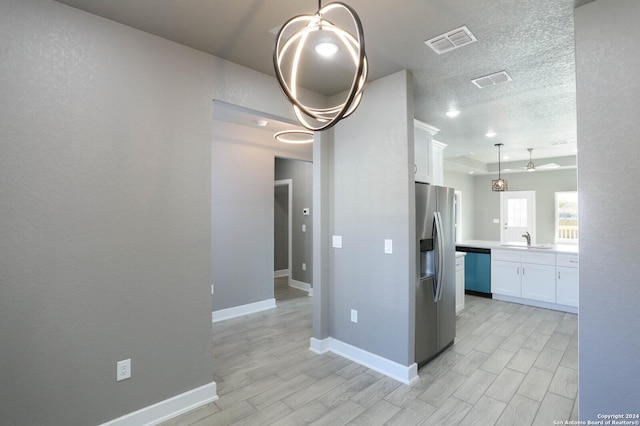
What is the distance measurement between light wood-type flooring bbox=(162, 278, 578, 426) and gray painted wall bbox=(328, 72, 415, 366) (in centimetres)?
38

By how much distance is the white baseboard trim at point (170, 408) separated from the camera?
2.13 meters

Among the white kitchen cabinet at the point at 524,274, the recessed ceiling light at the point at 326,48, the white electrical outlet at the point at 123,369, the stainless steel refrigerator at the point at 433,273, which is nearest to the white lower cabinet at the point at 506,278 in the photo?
the white kitchen cabinet at the point at 524,274

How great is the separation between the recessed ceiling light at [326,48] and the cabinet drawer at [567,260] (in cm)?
476

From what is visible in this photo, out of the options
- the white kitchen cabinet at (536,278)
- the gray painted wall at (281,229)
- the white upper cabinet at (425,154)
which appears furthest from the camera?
the gray painted wall at (281,229)

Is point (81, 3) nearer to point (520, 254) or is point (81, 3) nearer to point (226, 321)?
point (226, 321)

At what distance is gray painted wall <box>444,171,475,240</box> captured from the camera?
848 centimetres

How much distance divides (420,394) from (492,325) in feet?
7.39

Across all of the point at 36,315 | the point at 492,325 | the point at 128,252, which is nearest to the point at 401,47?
the point at 128,252

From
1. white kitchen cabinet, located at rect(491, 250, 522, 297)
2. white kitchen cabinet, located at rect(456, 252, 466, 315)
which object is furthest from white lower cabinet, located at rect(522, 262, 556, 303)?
white kitchen cabinet, located at rect(456, 252, 466, 315)

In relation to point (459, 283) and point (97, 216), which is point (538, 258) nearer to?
point (459, 283)

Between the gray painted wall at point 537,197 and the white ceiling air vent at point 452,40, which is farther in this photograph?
the gray painted wall at point 537,197

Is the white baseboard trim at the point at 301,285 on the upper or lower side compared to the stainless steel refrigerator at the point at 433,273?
lower

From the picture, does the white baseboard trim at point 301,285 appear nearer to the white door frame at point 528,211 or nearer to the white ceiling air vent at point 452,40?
the white ceiling air vent at point 452,40

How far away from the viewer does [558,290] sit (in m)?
4.86
